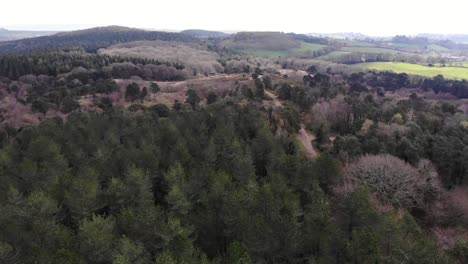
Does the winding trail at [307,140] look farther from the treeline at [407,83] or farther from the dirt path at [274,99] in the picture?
the treeline at [407,83]

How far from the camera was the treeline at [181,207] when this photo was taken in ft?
94.4

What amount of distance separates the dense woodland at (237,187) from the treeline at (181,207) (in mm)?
149

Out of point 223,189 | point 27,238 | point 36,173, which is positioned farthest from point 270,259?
point 36,173

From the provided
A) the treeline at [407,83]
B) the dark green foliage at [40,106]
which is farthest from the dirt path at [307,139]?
the treeline at [407,83]

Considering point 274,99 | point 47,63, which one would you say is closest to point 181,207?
point 274,99

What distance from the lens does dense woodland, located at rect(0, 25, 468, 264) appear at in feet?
97.8

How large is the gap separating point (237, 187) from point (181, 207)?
26.2 ft

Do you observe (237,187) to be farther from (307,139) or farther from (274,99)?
(274,99)

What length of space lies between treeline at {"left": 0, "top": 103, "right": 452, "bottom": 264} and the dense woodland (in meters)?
0.15

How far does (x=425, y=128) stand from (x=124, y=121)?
2564 inches

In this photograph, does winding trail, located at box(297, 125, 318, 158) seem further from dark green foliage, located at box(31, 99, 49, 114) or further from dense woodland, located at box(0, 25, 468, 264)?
dark green foliage, located at box(31, 99, 49, 114)

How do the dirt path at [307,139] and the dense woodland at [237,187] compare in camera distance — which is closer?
the dense woodland at [237,187]

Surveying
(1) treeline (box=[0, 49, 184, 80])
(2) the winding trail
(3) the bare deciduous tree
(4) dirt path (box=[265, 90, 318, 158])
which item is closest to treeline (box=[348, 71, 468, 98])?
(4) dirt path (box=[265, 90, 318, 158])

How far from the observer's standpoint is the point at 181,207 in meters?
38.2
